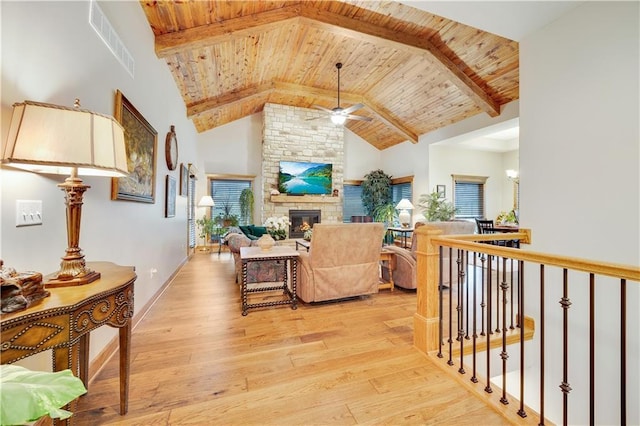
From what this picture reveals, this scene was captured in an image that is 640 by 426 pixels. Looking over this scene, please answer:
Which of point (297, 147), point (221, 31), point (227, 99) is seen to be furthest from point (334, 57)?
point (297, 147)

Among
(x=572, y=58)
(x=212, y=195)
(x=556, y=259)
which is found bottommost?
(x=556, y=259)

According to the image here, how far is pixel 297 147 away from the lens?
7176 millimetres

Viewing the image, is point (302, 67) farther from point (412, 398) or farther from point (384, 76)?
point (412, 398)

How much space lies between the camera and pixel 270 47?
14.1 ft

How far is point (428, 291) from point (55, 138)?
231cm

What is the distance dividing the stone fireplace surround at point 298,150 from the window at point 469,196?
322 centimetres

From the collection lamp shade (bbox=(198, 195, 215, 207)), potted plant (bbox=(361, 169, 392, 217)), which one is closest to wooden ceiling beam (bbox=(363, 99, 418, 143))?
potted plant (bbox=(361, 169, 392, 217))

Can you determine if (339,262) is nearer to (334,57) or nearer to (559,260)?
(559,260)

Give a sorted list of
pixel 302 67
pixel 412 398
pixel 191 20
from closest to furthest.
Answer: pixel 412 398 → pixel 191 20 → pixel 302 67

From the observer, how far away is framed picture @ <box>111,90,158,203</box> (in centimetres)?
214

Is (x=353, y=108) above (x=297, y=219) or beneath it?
above

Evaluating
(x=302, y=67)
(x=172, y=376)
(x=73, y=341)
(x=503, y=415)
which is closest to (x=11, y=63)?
(x=73, y=341)

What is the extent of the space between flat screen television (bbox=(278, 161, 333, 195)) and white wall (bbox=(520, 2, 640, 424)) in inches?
199

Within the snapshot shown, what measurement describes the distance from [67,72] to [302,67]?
4.30m
